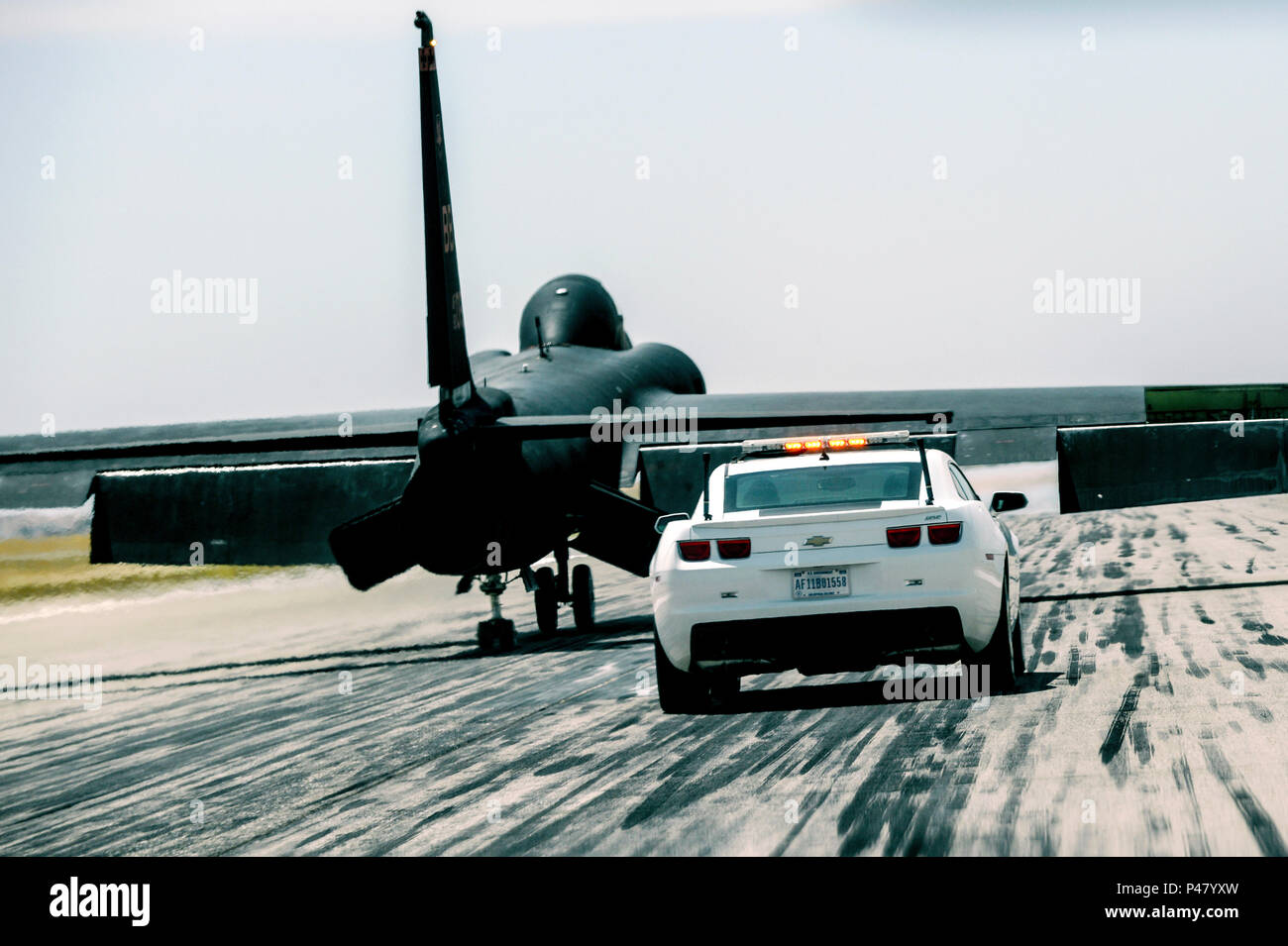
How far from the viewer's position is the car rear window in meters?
12.1

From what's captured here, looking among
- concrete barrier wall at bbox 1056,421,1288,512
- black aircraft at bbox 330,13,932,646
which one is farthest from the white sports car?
concrete barrier wall at bbox 1056,421,1288,512

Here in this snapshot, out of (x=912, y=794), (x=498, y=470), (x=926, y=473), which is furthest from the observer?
(x=498, y=470)

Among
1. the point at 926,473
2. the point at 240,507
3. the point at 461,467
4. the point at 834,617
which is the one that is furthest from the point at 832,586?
the point at 240,507

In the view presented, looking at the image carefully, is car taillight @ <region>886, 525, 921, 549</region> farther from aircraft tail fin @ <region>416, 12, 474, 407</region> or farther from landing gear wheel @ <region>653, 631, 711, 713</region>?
aircraft tail fin @ <region>416, 12, 474, 407</region>

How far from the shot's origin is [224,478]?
83.0 feet

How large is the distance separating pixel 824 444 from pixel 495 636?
37.6ft

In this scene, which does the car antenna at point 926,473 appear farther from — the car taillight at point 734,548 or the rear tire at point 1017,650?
the rear tire at point 1017,650

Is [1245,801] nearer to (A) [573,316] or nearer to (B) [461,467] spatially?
(B) [461,467]

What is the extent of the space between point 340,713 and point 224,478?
9334 mm

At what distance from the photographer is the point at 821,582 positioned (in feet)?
37.3

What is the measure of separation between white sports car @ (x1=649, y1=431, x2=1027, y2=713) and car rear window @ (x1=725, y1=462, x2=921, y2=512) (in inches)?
2.5

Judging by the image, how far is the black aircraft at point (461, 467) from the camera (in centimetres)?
2053

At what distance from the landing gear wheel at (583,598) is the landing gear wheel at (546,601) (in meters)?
0.32
